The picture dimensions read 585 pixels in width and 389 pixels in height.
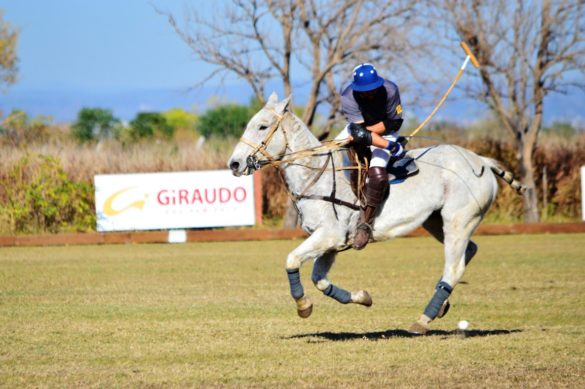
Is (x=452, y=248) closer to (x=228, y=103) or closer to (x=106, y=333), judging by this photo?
(x=106, y=333)

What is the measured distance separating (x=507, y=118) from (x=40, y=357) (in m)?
22.8

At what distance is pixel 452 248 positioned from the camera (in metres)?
10.4

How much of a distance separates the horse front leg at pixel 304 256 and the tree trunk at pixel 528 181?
19.9 metres

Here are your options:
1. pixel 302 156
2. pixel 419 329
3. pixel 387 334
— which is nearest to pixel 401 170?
pixel 302 156

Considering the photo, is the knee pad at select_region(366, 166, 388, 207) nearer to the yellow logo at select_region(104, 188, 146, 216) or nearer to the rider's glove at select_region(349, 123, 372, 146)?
the rider's glove at select_region(349, 123, 372, 146)

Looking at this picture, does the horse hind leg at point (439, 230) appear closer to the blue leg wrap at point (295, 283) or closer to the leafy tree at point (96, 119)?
the blue leg wrap at point (295, 283)

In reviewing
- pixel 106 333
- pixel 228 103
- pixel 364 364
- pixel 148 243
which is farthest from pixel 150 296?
pixel 228 103

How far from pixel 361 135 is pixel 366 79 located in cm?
51

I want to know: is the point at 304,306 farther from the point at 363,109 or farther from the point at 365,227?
the point at 363,109

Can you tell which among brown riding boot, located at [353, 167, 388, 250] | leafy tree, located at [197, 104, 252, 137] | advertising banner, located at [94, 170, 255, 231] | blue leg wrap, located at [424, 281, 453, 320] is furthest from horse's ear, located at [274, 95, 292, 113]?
leafy tree, located at [197, 104, 252, 137]

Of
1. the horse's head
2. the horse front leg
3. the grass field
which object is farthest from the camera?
the horse's head

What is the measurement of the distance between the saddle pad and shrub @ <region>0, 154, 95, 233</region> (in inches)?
705

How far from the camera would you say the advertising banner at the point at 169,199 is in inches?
1009

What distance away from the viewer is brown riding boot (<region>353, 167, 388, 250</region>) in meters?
9.80
